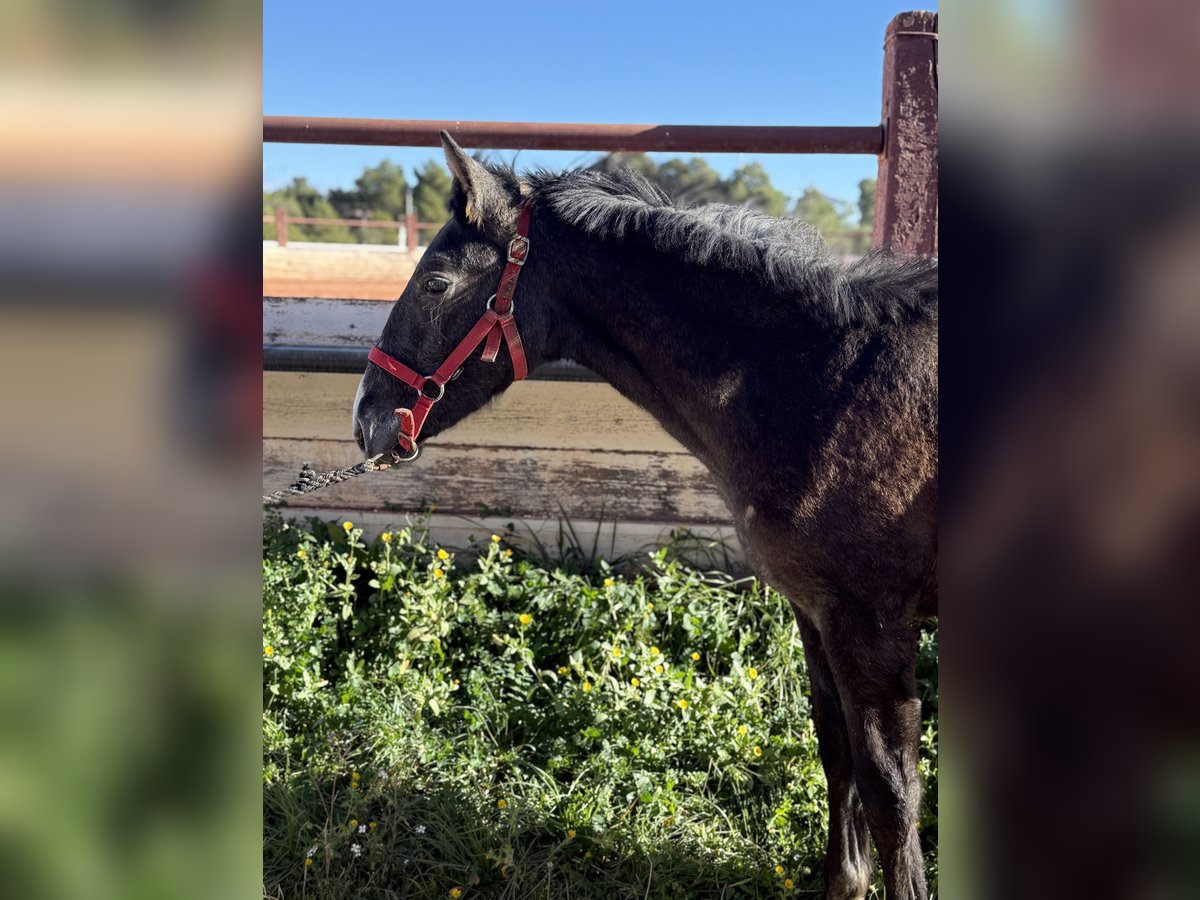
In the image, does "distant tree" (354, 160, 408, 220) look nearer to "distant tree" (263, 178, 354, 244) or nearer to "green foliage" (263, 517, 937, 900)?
"distant tree" (263, 178, 354, 244)

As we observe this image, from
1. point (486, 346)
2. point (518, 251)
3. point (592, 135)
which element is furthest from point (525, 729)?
point (592, 135)

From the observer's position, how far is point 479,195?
2.46 metres

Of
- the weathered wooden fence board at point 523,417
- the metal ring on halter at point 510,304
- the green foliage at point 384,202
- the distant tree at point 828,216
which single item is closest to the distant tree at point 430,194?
the green foliage at point 384,202

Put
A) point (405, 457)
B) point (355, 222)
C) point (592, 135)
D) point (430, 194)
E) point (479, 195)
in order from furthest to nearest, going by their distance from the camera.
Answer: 1. point (430, 194)
2. point (355, 222)
3. point (592, 135)
4. point (405, 457)
5. point (479, 195)

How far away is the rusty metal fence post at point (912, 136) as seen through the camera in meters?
3.49

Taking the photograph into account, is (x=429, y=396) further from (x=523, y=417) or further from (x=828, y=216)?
(x=828, y=216)

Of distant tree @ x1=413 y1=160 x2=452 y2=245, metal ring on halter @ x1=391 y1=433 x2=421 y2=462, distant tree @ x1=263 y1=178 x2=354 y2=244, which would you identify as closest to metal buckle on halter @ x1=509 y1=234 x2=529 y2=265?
metal ring on halter @ x1=391 y1=433 x2=421 y2=462

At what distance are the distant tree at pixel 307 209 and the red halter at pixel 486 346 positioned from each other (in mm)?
34794

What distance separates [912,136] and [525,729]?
9.39ft

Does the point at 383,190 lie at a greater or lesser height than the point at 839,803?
greater
